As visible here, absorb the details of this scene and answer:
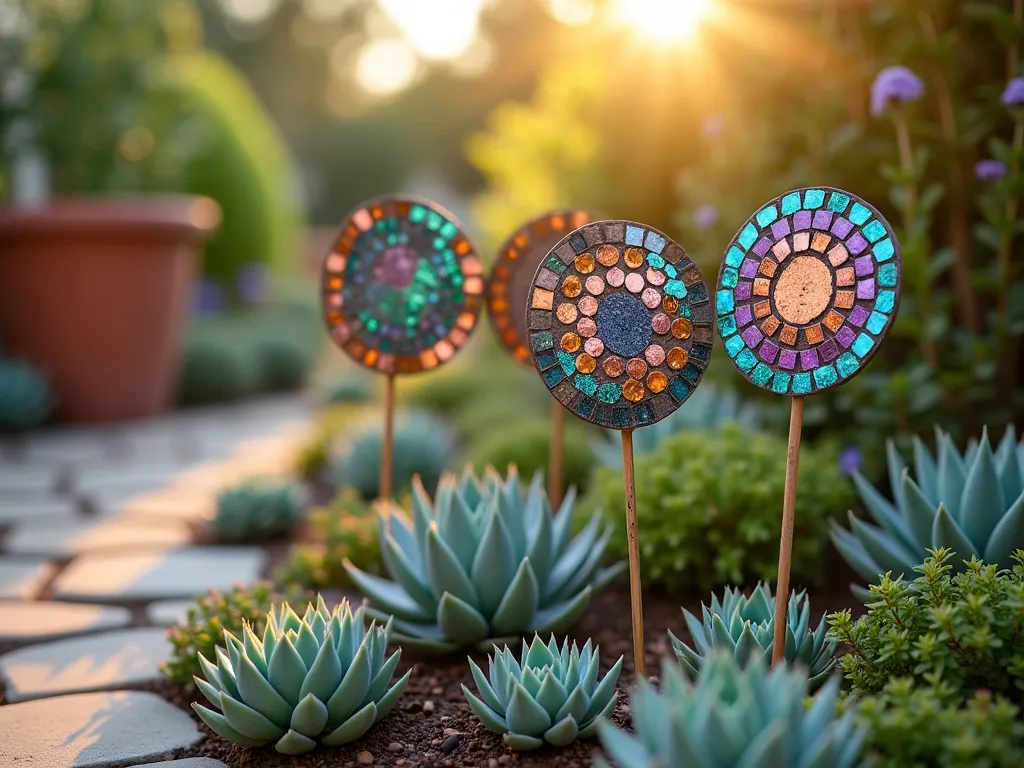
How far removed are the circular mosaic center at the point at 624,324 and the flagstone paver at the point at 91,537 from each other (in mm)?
2494

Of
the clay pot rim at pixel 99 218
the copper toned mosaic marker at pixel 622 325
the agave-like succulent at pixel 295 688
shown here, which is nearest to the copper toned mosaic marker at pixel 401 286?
the copper toned mosaic marker at pixel 622 325

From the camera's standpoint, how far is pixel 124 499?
436cm

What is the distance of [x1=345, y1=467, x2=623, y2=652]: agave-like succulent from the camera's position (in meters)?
2.24

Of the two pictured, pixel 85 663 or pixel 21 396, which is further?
pixel 21 396

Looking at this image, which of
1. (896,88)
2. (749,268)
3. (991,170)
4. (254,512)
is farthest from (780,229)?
(254,512)

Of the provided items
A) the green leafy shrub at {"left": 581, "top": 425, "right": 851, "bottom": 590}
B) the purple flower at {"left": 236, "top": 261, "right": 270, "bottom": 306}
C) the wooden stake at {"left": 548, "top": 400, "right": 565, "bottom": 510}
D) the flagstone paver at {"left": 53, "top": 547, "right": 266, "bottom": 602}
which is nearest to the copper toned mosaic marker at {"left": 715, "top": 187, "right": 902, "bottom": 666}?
the green leafy shrub at {"left": 581, "top": 425, "right": 851, "bottom": 590}

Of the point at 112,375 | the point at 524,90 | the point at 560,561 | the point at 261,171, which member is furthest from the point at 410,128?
the point at 560,561

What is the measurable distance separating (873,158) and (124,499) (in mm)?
3602

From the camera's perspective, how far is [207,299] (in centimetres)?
967

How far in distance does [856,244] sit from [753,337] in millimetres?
267

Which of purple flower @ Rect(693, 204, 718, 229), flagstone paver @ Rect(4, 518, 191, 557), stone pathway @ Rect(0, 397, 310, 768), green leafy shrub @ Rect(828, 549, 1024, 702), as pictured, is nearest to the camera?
green leafy shrub @ Rect(828, 549, 1024, 702)

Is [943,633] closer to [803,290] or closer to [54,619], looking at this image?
[803,290]

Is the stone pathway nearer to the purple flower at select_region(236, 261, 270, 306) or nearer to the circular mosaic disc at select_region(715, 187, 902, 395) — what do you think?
the circular mosaic disc at select_region(715, 187, 902, 395)

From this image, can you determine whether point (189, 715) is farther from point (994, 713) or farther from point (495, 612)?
point (994, 713)
